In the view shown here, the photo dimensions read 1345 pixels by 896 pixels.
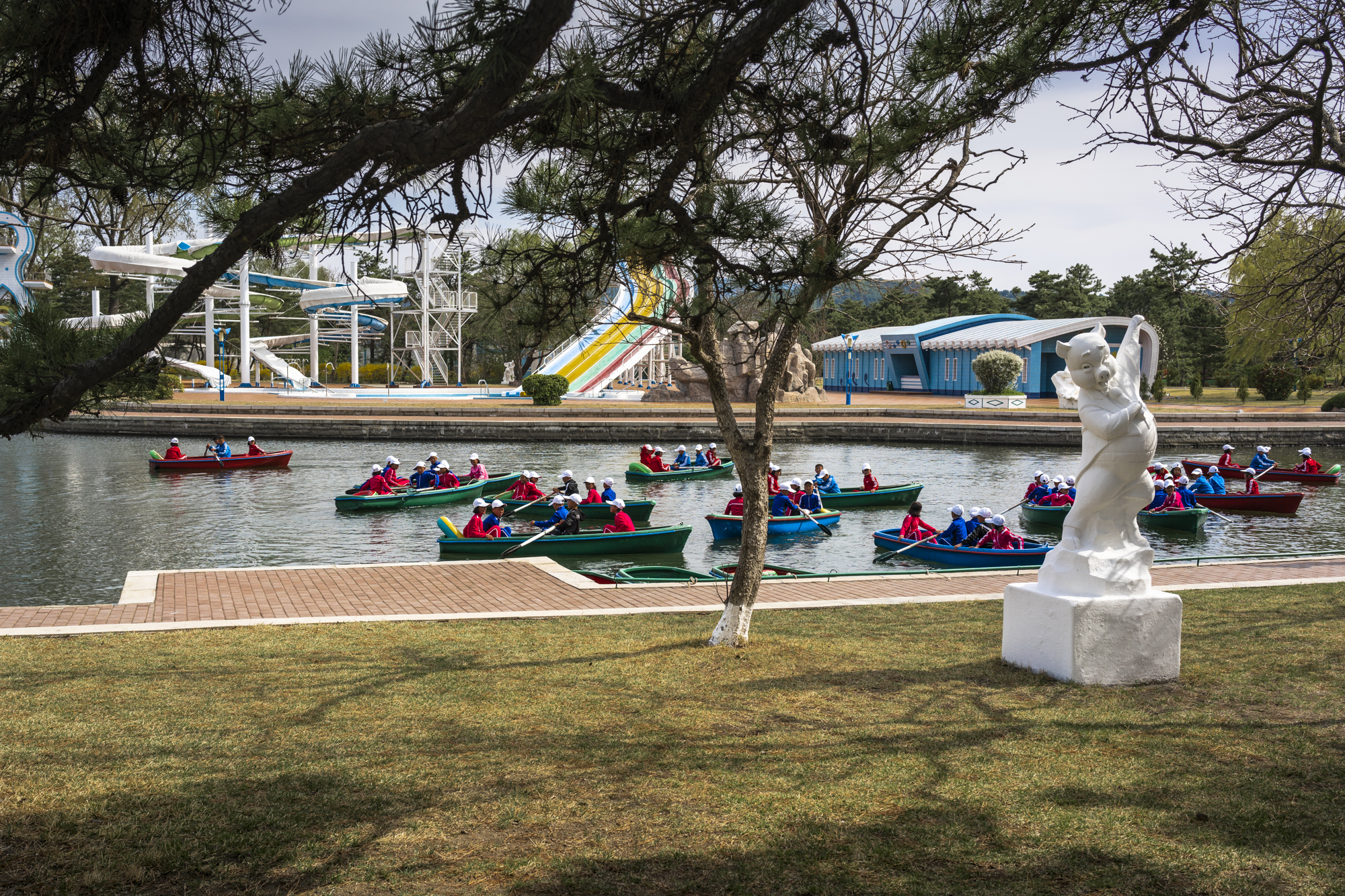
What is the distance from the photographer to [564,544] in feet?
59.6

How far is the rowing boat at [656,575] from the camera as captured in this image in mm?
13281

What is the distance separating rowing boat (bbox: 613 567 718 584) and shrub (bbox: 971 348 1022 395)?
1677 inches

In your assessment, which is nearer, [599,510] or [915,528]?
[915,528]

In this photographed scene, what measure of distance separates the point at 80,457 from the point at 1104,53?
3589 cm

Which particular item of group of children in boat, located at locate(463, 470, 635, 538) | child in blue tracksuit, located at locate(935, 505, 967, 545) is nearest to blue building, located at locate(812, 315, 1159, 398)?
child in blue tracksuit, located at locate(935, 505, 967, 545)

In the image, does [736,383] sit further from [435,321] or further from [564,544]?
[564,544]

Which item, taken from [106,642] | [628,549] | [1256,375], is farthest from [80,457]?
[1256,375]

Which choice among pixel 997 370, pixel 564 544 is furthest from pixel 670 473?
pixel 997 370

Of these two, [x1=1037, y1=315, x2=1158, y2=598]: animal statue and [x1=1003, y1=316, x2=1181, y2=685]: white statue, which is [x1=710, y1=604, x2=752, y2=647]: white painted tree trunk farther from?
[x1=1037, y1=315, x2=1158, y2=598]: animal statue

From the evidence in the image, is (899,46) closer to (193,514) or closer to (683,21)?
(683,21)

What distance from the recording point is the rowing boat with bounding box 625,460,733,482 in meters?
29.5

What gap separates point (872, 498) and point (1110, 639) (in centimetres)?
1753

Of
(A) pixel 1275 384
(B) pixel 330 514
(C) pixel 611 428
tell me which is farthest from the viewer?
(A) pixel 1275 384

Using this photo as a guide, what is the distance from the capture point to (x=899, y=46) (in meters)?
6.63
